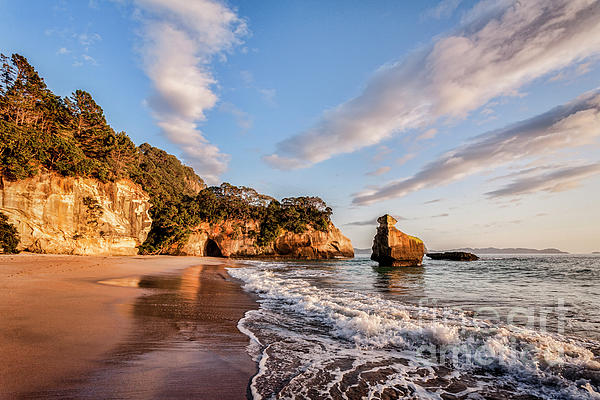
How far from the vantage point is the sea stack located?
101ft

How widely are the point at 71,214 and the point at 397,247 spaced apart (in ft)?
115

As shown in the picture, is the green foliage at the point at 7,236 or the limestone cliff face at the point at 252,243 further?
the limestone cliff face at the point at 252,243

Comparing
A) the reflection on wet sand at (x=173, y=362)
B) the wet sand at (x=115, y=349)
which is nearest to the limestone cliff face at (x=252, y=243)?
the wet sand at (x=115, y=349)

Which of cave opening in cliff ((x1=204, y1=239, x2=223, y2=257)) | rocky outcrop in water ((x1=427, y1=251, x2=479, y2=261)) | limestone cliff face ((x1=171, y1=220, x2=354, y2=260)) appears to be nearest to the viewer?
limestone cliff face ((x1=171, y1=220, x2=354, y2=260))

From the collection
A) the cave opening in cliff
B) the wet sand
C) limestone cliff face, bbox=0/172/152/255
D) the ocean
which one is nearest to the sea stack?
the ocean

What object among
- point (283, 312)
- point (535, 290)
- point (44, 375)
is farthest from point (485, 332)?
point (535, 290)

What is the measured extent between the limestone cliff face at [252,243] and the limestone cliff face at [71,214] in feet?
43.1

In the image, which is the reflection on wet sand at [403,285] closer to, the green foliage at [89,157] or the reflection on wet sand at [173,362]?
the reflection on wet sand at [173,362]

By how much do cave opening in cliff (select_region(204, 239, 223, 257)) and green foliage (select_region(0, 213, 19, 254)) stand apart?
91.1 ft

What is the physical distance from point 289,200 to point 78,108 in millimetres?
37950

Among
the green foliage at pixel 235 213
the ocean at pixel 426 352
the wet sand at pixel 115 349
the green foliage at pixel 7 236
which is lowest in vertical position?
the ocean at pixel 426 352

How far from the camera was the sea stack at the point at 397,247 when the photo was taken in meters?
30.8

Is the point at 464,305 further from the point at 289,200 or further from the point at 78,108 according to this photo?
the point at 289,200

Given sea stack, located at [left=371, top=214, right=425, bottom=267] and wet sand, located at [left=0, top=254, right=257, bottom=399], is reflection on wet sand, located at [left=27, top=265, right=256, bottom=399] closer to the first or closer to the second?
wet sand, located at [left=0, top=254, right=257, bottom=399]
